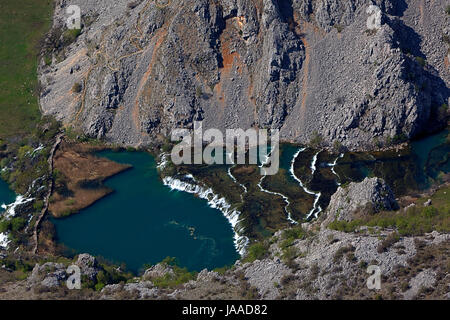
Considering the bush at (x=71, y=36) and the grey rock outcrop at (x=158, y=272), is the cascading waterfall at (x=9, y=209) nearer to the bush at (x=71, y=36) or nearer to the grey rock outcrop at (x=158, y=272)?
the grey rock outcrop at (x=158, y=272)

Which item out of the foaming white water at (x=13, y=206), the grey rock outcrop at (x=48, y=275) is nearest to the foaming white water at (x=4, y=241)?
the foaming white water at (x=13, y=206)

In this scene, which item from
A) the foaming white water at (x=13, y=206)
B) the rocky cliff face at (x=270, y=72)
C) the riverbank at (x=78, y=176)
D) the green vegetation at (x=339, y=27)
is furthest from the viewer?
the green vegetation at (x=339, y=27)

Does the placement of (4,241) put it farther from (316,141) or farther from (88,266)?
(316,141)

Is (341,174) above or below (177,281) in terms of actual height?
above

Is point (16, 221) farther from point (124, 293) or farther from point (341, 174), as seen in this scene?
point (341, 174)

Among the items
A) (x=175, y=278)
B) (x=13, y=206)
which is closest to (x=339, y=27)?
(x=175, y=278)

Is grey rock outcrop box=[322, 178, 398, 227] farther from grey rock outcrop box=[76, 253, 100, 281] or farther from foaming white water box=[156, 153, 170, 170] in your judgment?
foaming white water box=[156, 153, 170, 170]

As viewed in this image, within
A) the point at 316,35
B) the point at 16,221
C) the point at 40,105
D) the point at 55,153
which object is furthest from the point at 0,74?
the point at 316,35

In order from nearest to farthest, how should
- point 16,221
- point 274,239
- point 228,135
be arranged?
point 274,239 < point 16,221 < point 228,135
